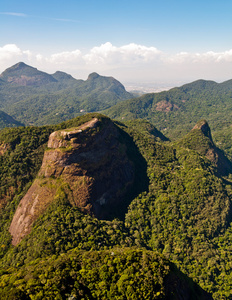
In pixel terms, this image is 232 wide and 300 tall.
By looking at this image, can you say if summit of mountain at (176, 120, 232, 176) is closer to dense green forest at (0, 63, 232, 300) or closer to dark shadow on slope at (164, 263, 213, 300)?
dense green forest at (0, 63, 232, 300)

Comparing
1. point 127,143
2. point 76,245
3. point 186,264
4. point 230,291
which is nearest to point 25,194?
point 76,245

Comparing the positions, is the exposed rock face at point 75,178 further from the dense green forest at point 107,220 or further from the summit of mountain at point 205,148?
the summit of mountain at point 205,148

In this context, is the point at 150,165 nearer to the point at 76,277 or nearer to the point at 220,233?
the point at 220,233

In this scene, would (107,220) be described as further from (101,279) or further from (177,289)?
(177,289)

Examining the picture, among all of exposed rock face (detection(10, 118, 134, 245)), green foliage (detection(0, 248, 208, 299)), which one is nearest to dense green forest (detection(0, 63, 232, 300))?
green foliage (detection(0, 248, 208, 299))

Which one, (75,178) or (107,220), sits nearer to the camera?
(75,178)

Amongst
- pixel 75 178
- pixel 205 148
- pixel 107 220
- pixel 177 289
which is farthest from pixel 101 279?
pixel 205 148
